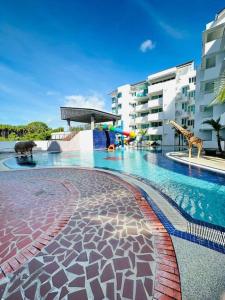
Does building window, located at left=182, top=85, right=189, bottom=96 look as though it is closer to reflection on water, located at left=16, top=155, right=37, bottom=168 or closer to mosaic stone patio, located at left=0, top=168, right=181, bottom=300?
reflection on water, located at left=16, top=155, right=37, bottom=168

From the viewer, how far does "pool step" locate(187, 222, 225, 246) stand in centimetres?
282

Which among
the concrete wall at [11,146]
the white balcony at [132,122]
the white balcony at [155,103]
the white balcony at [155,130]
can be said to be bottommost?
the concrete wall at [11,146]

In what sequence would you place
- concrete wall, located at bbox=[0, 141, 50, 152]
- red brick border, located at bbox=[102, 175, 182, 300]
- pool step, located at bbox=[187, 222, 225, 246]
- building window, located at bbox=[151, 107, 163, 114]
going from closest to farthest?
red brick border, located at bbox=[102, 175, 182, 300], pool step, located at bbox=[187, 222, 225, 246], concrete wall, located at bbox=[0, 141, 50, 152], building window, located at bbox=[151, 107, 163, 114]

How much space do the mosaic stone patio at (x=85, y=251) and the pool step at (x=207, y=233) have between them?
60 cm

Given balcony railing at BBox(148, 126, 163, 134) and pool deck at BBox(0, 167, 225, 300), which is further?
balcony railing at BBox(148, 126, 163, 134)

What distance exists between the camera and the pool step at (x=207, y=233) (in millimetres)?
2820

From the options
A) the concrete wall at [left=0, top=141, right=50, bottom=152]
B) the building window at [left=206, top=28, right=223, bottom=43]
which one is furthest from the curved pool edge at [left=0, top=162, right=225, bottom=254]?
the concrete wall at [left=0, top=141, right=50, bottom=152]

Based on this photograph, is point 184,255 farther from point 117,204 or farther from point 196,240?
point 117,204

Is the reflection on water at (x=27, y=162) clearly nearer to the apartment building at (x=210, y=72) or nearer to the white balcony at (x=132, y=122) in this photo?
the apartment building at (x=210, y=72)

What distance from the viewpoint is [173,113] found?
29.0 metres

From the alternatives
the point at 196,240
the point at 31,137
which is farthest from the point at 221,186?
the point at 31,137

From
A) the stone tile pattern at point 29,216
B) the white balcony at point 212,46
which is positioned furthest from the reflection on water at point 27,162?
the white balcony at point 212,46

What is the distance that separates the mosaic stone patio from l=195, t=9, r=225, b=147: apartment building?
1362cm

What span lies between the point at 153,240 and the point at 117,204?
1.65 m
